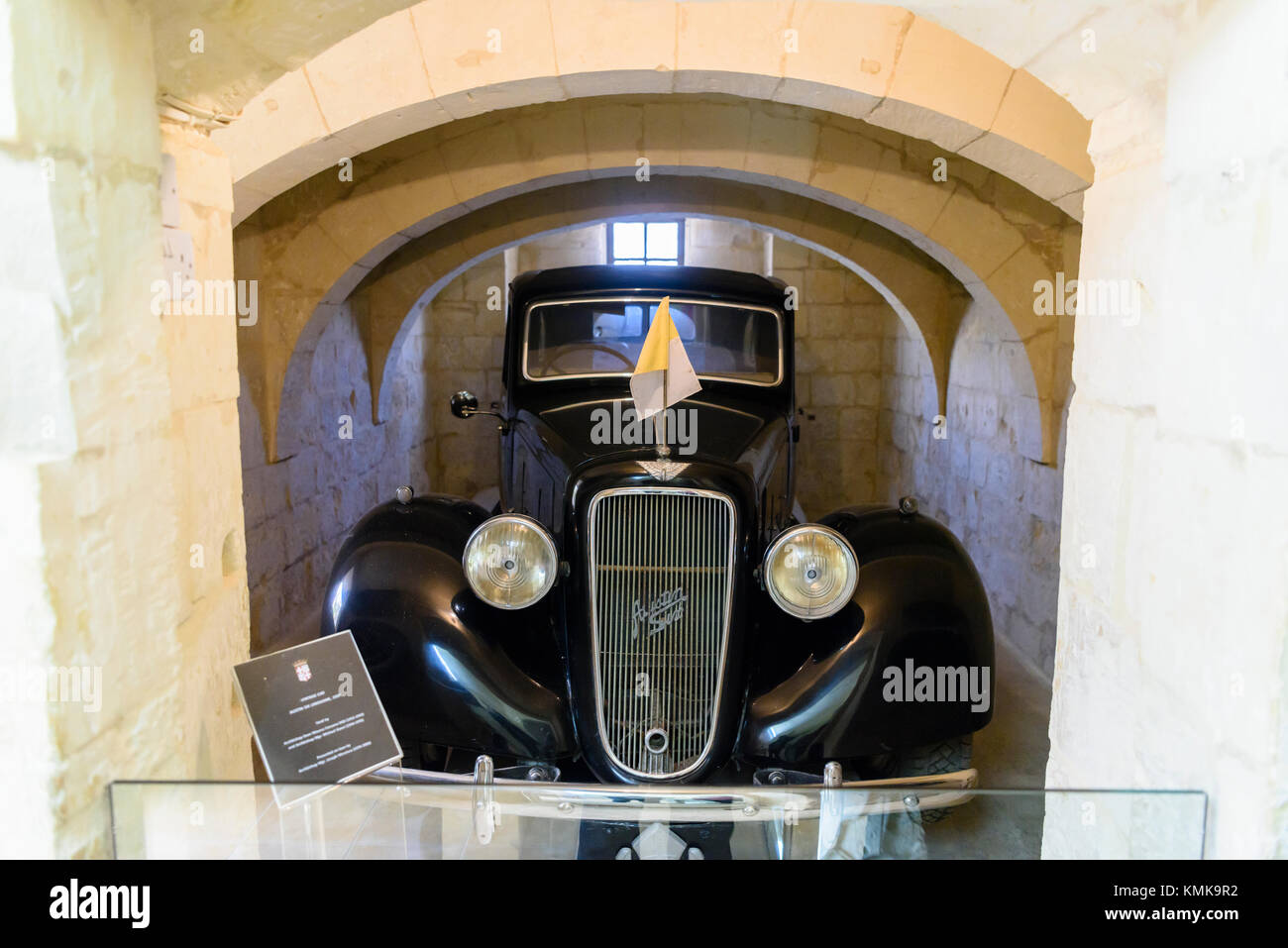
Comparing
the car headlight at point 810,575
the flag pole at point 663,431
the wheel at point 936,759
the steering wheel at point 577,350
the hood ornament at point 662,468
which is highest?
the steering wheel at point 577,350

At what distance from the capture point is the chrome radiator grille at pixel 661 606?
2381 millimetres

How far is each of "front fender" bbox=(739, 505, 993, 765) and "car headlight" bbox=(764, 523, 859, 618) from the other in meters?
0.12

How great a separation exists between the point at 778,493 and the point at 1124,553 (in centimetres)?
218

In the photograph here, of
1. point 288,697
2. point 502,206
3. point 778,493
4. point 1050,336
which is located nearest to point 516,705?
point 288,697

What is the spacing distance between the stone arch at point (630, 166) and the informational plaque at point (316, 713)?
342 centimetres

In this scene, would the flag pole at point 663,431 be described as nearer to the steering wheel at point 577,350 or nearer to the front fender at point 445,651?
the front fender at point 445,651

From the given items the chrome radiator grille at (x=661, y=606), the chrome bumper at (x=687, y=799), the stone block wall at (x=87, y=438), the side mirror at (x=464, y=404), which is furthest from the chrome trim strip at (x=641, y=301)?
the chrome bumper at (x=687, y=799)

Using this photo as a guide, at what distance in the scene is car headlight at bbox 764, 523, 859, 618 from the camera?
243 centimetres

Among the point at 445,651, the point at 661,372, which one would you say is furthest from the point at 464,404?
the point at 445,651

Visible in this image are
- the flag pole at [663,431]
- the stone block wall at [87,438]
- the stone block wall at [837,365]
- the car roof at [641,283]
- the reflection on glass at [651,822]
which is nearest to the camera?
the stone block wall at [87,438]

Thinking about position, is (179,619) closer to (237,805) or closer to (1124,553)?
(237,805)

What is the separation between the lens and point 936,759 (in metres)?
2.66

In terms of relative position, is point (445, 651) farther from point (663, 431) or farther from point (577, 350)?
point (577, 350)
